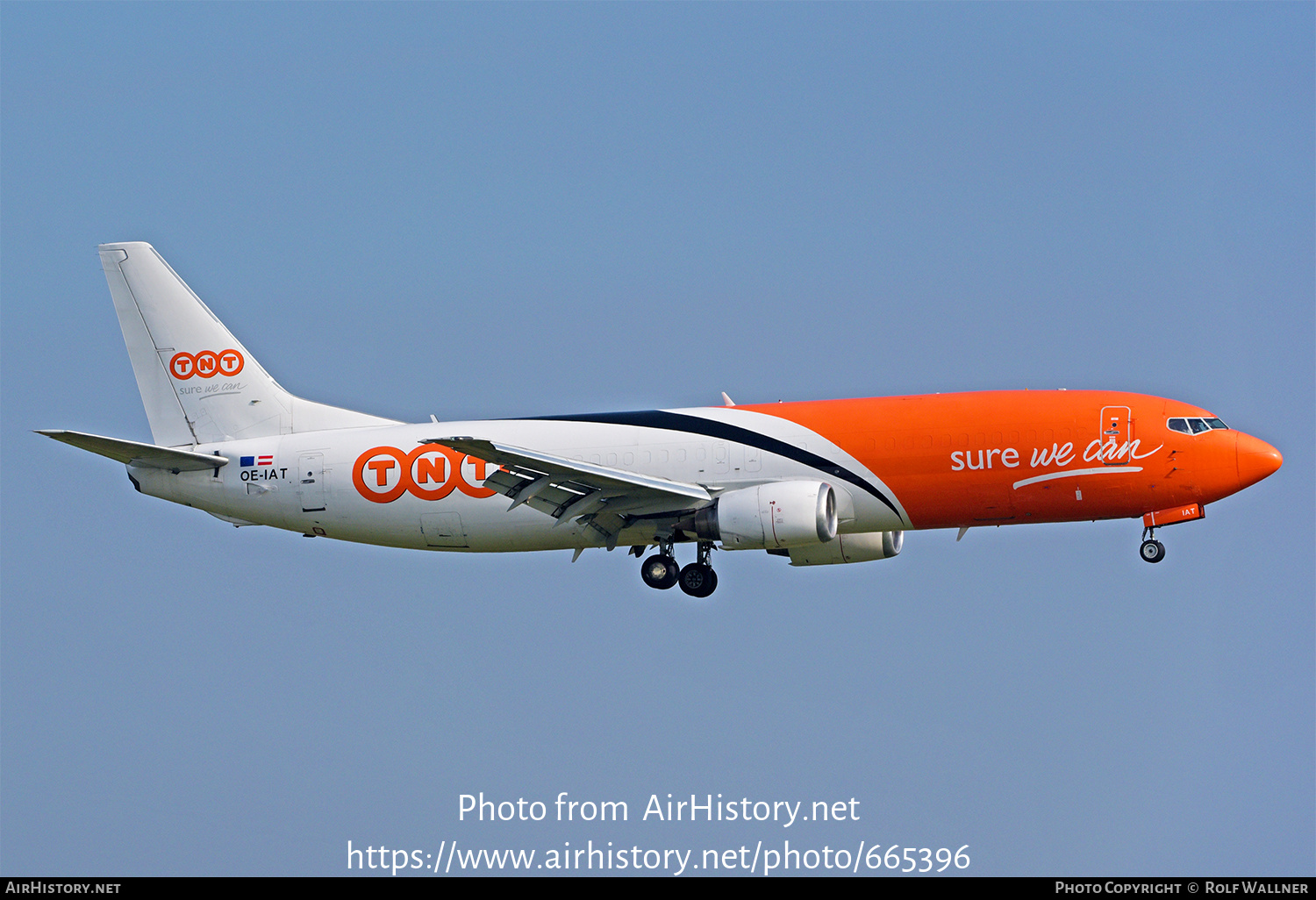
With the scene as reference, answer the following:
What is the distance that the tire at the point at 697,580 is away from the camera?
42.0 m

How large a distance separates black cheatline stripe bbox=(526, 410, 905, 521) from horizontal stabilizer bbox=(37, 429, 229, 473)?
32.9 feet

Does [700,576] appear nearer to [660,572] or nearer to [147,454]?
[660,572]

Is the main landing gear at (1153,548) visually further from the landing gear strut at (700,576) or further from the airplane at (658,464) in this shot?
the landing gear strut at (700,576)

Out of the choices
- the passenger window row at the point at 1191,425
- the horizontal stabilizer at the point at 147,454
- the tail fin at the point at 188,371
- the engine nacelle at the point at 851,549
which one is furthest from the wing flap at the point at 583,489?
the passenger window row at the point at 1191,425

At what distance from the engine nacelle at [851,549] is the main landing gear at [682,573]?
3098 mm

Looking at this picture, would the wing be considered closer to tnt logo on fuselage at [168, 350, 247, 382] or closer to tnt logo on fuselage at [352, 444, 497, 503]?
tnt logo on fuselage at [352, 444, 497, 503]

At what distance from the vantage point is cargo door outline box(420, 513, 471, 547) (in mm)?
42719

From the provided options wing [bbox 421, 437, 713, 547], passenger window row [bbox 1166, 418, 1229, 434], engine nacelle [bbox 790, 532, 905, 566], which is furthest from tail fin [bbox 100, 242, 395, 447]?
passenger window row [bbox 1166, 418, 1229, 434]

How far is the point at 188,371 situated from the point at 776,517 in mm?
20033

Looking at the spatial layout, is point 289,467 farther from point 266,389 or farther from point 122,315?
point 122,315

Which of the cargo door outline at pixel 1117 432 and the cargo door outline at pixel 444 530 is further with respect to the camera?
the cargo door outline at pixel 444 530

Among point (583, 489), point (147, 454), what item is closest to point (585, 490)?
point (583, 489)

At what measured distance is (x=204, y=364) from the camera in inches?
1833

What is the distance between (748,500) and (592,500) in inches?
179
